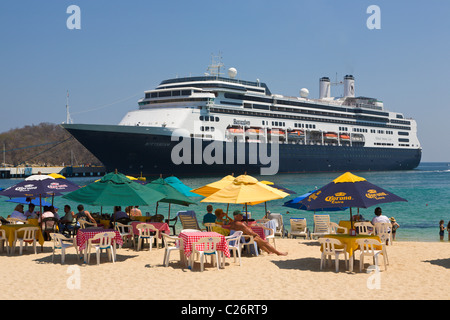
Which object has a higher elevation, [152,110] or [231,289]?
[152,110]

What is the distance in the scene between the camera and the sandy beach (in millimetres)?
6750

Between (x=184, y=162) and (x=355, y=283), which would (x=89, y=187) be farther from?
(x=184, y=162)

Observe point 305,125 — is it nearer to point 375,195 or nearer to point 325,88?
point 325,88

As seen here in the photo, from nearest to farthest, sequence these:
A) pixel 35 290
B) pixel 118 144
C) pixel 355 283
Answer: pixel 35 290
pixel 355 283
pixel 118 144

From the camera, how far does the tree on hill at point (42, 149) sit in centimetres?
10894

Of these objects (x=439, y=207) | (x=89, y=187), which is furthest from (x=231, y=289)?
(x=439, y=207)

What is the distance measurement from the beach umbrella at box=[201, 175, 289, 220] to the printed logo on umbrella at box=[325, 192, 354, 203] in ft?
4.72

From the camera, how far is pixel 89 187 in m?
9.71

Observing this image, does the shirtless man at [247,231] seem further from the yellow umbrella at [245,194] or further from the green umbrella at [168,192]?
the green umbrella at [168,192]

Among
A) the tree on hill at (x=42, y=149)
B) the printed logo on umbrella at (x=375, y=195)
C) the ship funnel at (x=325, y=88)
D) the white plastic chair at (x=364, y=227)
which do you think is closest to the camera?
the printed logo on umbrella at (x=375, y=195)

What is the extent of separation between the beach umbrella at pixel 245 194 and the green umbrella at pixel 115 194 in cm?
119

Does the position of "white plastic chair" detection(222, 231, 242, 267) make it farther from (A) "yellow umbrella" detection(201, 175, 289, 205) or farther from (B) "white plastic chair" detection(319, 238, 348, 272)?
(B) "white plastic chair" detection(319, 238, 348, 272)

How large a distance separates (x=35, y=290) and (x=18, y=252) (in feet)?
12.8

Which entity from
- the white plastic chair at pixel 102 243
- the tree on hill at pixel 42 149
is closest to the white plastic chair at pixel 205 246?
the white plastic chair at pixel 102 243
